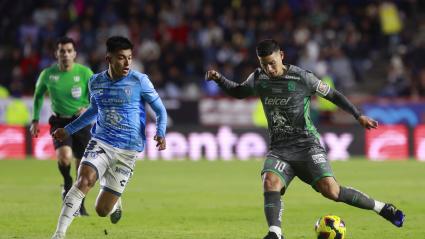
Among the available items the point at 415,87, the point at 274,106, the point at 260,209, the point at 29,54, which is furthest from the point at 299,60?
the point at 274,106

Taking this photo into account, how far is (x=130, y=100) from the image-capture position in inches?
395

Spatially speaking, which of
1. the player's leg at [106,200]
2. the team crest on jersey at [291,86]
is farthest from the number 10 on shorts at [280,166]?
the player's leg at [106,200]

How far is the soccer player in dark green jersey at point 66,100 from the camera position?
1331 centimetres

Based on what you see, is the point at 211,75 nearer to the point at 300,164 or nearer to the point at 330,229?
the point at 300,164

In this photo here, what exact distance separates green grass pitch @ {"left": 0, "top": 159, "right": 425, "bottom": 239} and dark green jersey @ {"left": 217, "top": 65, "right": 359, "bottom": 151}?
1397mm

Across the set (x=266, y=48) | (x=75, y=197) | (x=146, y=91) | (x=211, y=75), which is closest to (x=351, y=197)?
(x=266, y=48)

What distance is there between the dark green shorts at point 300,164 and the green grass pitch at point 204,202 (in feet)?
3.81

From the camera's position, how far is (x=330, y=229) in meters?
10.0

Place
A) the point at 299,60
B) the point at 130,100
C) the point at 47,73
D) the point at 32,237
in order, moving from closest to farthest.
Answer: the point at 130,100, the point at 32,237, the point at 47,73, the point at 299,60

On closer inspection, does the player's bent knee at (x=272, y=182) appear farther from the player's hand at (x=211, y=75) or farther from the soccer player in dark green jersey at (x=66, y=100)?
the soccer player in dark green jersey at (x=66, y=100)

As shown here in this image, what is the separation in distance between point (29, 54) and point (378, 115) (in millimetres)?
10244

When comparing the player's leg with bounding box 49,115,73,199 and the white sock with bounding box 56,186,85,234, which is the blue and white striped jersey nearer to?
the white sock with bounding box 56,186,85,234

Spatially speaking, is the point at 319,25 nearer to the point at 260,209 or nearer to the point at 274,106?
the point at 260,209

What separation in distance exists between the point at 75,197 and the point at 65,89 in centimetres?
408
